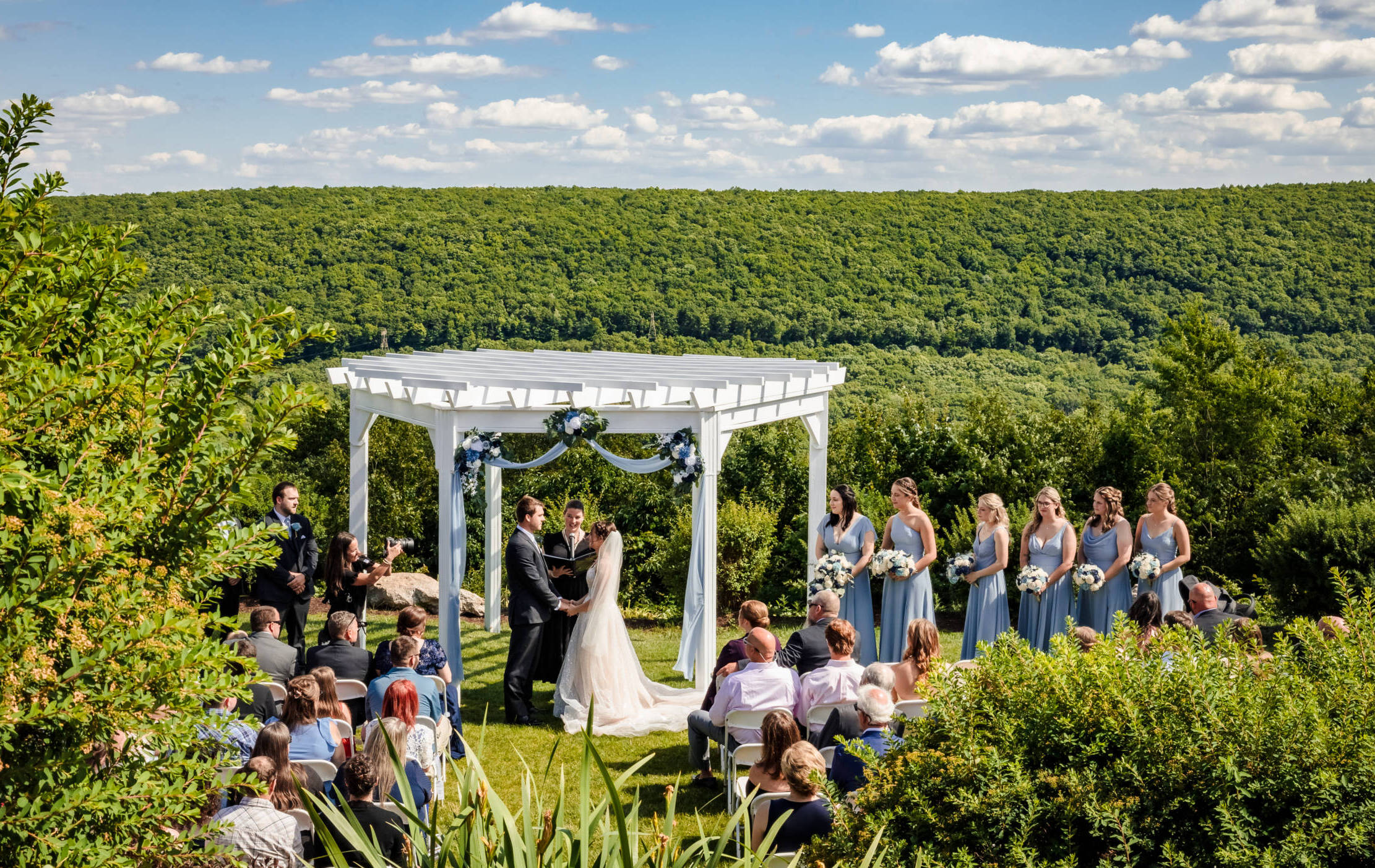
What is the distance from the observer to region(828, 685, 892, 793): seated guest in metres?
4.70

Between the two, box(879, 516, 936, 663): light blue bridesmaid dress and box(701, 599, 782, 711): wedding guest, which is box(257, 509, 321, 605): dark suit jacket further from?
box(879, 516, 936, 663): light blue bridesmaid dress

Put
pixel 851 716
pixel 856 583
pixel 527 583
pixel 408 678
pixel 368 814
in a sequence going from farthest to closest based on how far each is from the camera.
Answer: pixel 856 583, pixel 527 583, pixel 408 678, pixel 851 716, pixel 368 814

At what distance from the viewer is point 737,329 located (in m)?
43.8

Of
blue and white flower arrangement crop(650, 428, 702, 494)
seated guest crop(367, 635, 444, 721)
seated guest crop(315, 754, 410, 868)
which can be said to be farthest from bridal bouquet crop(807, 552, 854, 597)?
seated guest crop(315, 754, 410, 868)

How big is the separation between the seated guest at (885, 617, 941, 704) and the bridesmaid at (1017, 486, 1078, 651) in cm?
264

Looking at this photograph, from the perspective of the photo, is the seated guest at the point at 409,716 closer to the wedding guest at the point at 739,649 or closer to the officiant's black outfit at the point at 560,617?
the wedding guest at the point at 739,649

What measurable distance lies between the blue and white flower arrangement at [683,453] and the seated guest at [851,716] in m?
3.47

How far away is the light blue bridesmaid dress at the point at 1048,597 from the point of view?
824 cm

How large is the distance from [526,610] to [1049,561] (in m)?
3.92

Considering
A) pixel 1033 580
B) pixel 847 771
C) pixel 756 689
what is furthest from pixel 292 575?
pixel 1033 580

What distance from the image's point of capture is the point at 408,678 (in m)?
5.76

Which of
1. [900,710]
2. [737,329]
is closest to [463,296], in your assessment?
[737,329]

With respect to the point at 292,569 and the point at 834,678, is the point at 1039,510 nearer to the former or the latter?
the point at 834,678

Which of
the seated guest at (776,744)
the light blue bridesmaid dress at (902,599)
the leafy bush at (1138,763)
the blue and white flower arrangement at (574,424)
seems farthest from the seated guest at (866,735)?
the blue and white flower arrangement at (574,424)
